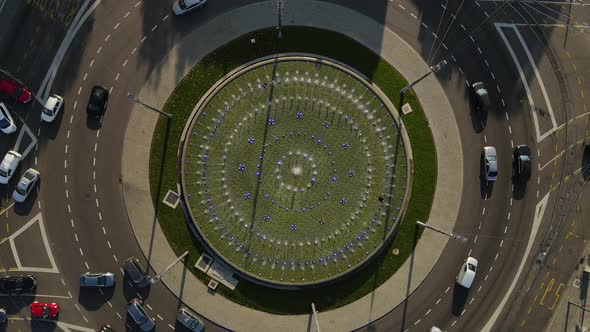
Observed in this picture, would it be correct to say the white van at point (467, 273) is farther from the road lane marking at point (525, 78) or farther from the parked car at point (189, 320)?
the parked car at point (189, 320)

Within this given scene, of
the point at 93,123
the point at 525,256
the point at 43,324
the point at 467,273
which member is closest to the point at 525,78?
the point at 525,256

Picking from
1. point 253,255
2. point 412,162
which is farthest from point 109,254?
point 412,162

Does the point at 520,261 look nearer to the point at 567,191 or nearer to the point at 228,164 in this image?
the point at 567,191

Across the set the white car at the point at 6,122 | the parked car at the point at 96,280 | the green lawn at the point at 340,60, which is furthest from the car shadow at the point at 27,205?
the green lawn at the point at 340,60

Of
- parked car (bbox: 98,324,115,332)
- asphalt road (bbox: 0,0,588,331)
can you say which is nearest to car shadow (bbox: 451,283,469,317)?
asphalt road (bbox: 0,0,588,331)

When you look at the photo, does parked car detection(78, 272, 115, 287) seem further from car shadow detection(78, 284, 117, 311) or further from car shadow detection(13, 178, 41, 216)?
car shadow detection(13, 178, 41, 216)

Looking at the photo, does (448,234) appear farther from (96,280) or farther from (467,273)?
(96,280)

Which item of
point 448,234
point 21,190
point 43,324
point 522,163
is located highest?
point 522,163
